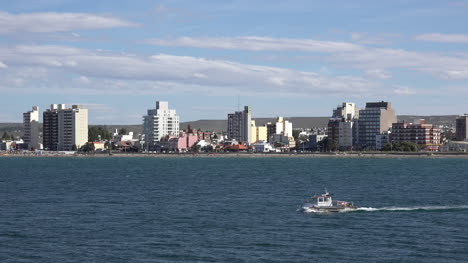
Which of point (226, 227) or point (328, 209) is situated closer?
point (226, 227)

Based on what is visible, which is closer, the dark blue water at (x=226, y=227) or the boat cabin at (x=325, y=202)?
the dark blue water at (x=226, y=227)

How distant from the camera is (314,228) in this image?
63.2 meters

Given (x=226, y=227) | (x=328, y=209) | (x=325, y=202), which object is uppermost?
(x=325, y=202)

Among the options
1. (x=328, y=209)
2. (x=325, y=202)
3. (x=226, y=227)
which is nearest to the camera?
(x=226, y=227)

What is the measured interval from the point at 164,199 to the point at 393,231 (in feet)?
112

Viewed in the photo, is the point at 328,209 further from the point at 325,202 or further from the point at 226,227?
the point at 226,227

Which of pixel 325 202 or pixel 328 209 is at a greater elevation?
pixel 325 202

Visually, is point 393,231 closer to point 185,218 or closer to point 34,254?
point 185,218

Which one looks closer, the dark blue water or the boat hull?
the dark blue water

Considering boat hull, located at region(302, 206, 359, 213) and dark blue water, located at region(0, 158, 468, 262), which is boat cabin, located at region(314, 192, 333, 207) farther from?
dark blue water, located at region(0, 158, 468, 262)

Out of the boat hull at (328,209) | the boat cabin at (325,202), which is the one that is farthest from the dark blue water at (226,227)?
the boat cabin at (325,202)

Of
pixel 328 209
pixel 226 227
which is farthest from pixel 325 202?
pixel 226 227

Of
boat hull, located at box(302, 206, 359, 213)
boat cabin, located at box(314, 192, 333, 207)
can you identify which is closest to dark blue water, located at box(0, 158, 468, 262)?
boat hull, located at box(302, 206, 359, 213)

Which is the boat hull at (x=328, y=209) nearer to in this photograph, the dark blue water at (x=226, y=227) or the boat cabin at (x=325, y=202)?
the boat cabin at (x=325, y=202)
